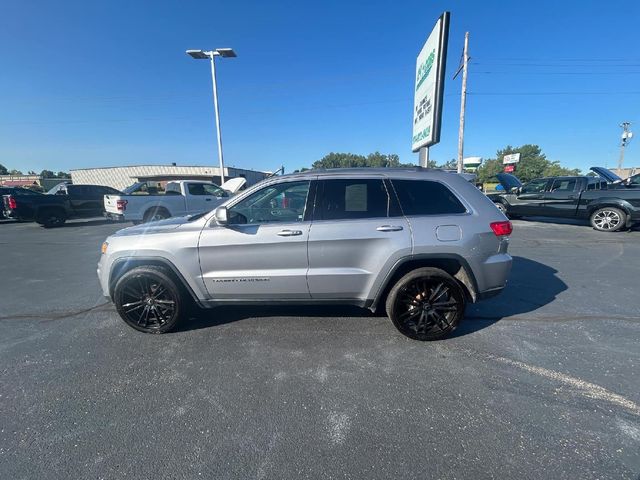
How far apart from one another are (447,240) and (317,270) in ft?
4.53

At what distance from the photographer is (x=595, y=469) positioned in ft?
5.53

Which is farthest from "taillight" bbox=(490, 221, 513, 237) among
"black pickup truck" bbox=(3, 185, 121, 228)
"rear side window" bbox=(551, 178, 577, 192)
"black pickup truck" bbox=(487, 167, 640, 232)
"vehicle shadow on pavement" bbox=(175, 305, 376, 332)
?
"black pickup truck" bbox=(3, 185, 121, 228)

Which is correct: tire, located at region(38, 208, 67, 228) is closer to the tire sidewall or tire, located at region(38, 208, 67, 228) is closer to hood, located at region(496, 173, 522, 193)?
the tire sidewall

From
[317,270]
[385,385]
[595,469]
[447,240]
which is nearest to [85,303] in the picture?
[317,270]

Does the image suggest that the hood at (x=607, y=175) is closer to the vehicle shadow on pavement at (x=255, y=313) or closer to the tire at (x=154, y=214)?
the vehicle shadow on pavement at (x=255, y=313)

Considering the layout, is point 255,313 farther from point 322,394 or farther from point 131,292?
point 322,394

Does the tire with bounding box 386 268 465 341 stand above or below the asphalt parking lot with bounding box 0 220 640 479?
above

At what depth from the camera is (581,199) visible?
9352 mm

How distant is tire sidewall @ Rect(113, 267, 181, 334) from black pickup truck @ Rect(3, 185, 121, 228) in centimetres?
1111

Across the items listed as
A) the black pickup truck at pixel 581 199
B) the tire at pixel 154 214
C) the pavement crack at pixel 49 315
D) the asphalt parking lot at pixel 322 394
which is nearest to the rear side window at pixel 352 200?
the asphalt parking lot at pixel 322 394

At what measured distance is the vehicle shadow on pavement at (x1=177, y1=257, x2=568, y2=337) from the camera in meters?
3.50

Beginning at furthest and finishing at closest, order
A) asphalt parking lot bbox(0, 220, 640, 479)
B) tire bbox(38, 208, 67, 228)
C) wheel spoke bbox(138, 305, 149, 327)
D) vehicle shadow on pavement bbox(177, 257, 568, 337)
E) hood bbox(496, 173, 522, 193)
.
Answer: tire bbox(38, 208, 67, 228) → hood bbox(496, 173, 522, 193) → vehicle shadow on pavement bbox(177, 257, 568, 337) → wheel spoke bbox(138, 305, 149, 327) → asphalt parking lot bbox(0, 220, 640, 479)

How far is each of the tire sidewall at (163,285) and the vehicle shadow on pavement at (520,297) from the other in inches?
124

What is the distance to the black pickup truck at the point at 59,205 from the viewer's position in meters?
11.2
